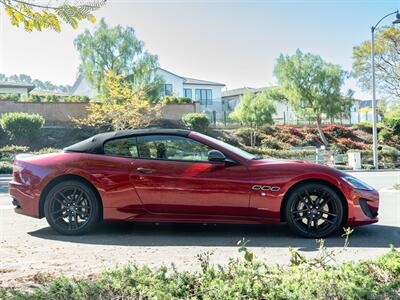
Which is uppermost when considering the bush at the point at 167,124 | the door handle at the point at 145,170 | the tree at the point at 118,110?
the tree at the point at 118,110

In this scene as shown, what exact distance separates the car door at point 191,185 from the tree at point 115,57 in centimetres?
3154

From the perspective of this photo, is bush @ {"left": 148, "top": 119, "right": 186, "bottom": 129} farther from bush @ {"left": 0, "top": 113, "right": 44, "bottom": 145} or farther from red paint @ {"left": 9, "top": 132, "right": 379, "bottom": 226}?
red paint @ {"left": 9, "top": 132, "right": 379, "bottom": 226}

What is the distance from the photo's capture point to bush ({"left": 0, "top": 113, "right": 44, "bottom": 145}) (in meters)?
27.5

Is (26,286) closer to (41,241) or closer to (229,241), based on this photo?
(41,241)

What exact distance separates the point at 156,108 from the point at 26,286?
99.7 feet

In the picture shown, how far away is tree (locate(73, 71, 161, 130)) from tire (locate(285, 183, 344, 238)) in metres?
24.9

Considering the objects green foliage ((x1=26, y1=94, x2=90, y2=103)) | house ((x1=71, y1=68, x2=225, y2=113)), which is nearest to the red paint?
green foliage ((x1=26, y1=94, x2=90, y2=103))

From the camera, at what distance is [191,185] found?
538cm

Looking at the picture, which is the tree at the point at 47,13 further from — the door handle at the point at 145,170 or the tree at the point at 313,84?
the tree at the point at 313,84

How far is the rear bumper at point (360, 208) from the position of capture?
529 cm

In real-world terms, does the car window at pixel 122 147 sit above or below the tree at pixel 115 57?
below

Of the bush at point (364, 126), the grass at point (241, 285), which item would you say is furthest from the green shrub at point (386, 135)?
the grass at point (241, 285)

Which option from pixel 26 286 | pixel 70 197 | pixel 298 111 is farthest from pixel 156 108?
pixel 26 286

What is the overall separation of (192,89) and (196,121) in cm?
2599
